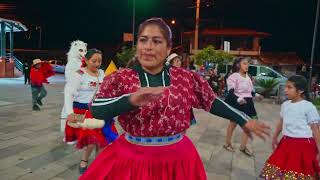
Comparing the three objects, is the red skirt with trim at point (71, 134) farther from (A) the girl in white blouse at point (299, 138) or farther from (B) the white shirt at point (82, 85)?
(A) the girl in white blouse at point (299, 138)

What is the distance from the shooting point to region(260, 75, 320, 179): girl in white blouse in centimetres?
414

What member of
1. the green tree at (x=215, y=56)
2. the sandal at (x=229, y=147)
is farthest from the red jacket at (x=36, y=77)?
the green tree at (x=215, y=56)

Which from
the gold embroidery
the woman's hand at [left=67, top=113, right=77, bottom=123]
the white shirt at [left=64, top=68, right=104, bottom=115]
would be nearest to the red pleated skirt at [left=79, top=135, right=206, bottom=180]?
the woman's hand at [left=67, top=113, right=77, bottom=123]

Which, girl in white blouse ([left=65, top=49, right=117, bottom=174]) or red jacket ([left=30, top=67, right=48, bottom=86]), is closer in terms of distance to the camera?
girl in white blouse ([left=65, top=49, right=117, bottom=174])

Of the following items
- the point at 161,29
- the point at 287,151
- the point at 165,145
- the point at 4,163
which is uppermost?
the point at 161,29

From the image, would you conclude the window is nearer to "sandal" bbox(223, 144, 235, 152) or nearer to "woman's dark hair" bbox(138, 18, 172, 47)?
"sandal" bbox(223, 144, 235, 152)

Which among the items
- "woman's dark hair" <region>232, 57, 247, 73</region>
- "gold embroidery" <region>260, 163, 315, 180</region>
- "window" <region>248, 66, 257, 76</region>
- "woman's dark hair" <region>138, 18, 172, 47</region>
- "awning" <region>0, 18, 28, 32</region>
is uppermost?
"awning" <region>0, 18, 28, 32</region>

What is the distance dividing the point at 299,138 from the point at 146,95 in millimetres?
2930

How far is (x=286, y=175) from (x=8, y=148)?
15.0 feet

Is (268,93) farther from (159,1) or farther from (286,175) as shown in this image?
(159,1)

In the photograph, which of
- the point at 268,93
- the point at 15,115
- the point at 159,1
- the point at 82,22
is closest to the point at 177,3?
the point at 159,1

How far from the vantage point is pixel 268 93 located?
1717cm

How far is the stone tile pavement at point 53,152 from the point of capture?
4.96 metres

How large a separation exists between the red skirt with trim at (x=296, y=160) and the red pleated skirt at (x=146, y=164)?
7.12 ft
